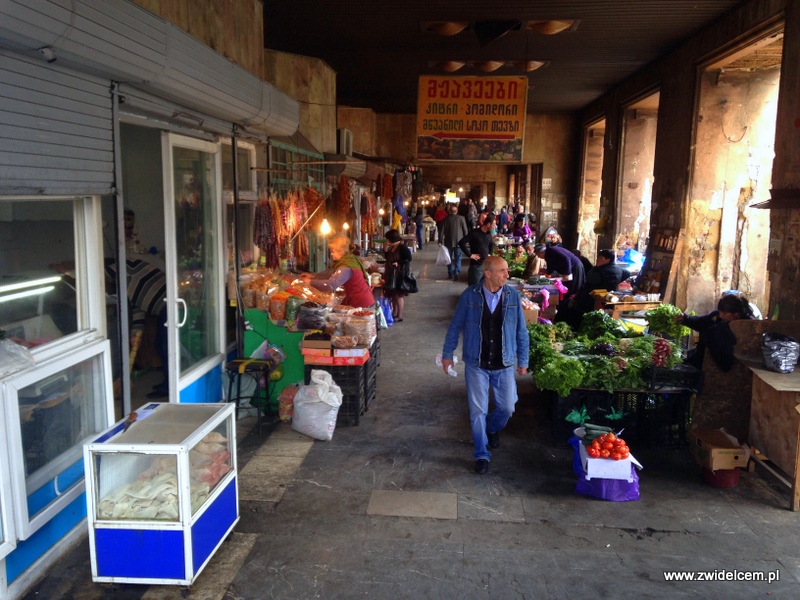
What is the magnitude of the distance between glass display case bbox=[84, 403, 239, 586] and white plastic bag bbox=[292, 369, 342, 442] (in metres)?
2.30

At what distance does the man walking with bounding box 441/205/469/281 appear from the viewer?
61.0ft

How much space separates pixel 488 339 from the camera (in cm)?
572

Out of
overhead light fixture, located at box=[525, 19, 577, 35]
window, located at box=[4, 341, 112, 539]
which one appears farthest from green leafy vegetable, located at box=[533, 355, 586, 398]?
overhead light fixture, located at box=[525, 19, 577, 35]

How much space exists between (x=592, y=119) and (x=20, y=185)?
16162 mm

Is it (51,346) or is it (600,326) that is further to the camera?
(600,326)

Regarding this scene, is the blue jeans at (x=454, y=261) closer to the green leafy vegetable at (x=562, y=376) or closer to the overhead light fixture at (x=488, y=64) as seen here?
the overhead light fixture at (x=488, y=64)

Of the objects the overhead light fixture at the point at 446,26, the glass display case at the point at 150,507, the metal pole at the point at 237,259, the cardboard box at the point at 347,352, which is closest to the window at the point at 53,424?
the glass display case at the point at 150,507

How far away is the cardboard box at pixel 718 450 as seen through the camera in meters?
5.37

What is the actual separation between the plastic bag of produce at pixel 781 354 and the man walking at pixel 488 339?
6.62 ft

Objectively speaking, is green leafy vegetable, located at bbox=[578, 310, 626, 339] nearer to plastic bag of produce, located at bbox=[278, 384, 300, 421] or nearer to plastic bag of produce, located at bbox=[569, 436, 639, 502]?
plastic bag of produce, located at bbox=[569, 436, 639, 502]

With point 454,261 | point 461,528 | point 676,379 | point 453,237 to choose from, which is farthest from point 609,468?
point 454,261

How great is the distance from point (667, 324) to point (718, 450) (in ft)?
7.31

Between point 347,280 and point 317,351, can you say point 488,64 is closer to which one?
point 347,280

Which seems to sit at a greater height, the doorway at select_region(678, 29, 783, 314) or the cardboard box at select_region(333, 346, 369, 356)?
the doorway at select_region(678, 29, 783, 314)
